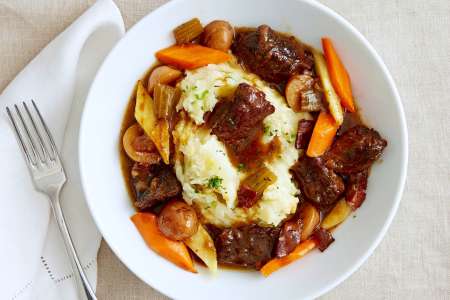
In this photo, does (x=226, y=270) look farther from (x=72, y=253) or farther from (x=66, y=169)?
(x=66, y=169)

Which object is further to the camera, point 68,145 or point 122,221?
point 68,145

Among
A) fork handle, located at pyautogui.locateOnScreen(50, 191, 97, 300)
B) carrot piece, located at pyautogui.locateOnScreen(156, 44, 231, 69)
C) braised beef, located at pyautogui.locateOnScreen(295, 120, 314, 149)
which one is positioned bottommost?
fork handle, located at pyautogui.locateOnScreen(50, 191, 97, 300)

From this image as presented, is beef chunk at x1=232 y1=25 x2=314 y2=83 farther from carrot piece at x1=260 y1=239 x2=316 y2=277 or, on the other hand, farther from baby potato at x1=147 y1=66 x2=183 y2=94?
carrot piece at x1=260 y1=239 x2=316 y2=277

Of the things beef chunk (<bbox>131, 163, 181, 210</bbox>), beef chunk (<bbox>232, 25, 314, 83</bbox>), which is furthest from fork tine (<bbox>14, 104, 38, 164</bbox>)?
beef chunk (<bbox>232, 25, 314, 83</bbox>)


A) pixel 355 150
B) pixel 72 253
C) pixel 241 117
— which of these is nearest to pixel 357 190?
pixel 355 150

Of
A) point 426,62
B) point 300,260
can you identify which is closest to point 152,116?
point 300,260

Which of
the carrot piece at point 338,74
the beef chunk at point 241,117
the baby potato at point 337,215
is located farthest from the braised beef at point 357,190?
the beef chunk at point 241,117

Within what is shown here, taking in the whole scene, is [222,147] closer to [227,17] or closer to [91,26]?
[227,17]
